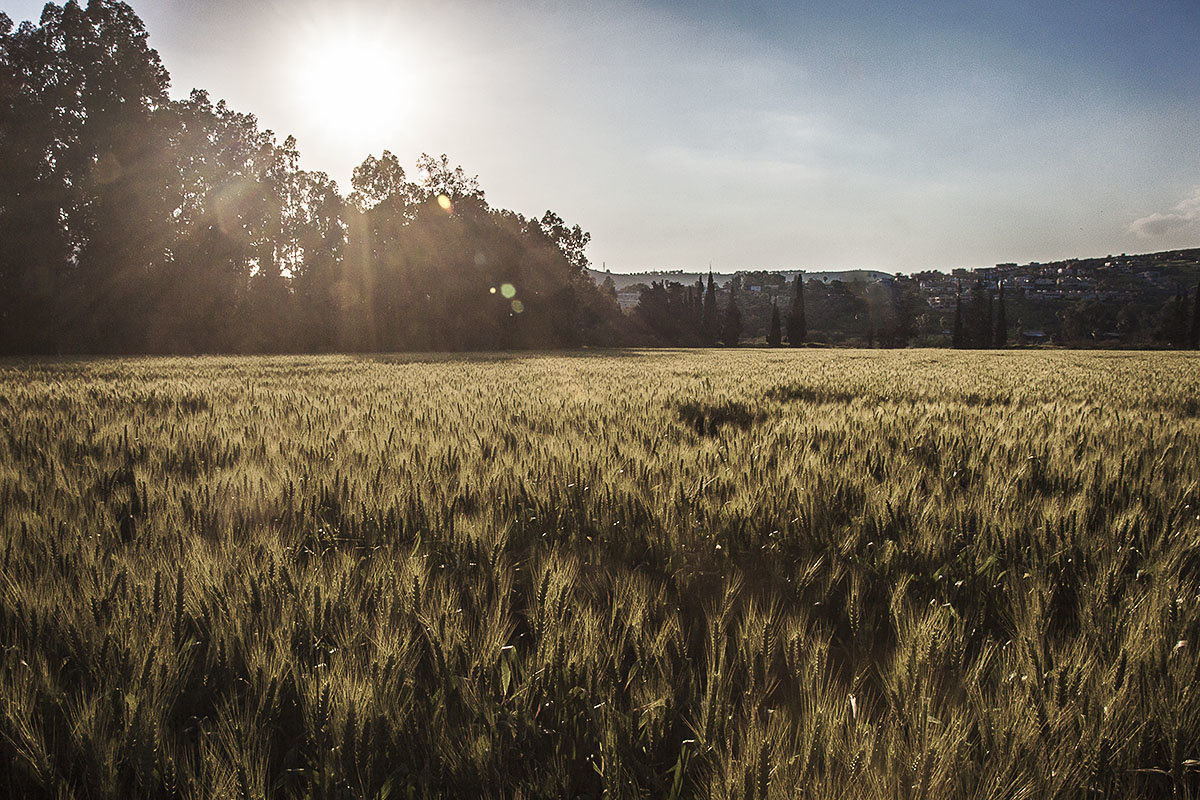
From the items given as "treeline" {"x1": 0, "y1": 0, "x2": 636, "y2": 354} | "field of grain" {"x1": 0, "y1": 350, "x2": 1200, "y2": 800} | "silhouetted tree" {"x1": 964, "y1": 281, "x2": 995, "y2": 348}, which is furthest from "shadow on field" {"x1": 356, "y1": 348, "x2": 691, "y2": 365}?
"silhouetted tree" {"x1": 964, "y1": 281, "x2": 995, "y2": 348}

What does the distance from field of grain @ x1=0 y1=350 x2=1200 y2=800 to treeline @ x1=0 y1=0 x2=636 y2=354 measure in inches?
1479

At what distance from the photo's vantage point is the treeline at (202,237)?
1137 inches

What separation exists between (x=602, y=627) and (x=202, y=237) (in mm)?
44013

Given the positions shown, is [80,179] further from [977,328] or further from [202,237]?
[977,328]

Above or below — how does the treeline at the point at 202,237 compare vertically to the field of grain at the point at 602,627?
above

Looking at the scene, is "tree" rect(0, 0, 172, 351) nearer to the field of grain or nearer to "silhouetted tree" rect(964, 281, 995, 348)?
the field of grain

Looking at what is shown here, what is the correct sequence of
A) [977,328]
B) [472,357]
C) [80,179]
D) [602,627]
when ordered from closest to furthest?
1. [602,627]
2. [472,357]
3. [80,179]
4. [977,328]

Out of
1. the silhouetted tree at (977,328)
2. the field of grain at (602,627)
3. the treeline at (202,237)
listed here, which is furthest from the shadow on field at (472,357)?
the silhouetted tree at (977,328)

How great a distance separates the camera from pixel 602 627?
129 centimetres

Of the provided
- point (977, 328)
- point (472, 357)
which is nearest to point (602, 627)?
point (472, 357)

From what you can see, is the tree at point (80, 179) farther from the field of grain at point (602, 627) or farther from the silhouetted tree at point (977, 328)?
the silhouetted tree at point (977, 328)

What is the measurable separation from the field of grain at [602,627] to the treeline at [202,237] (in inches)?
1479

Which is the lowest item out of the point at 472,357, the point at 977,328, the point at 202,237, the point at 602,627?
the point at 602,627

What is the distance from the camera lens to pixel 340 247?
46.4m
